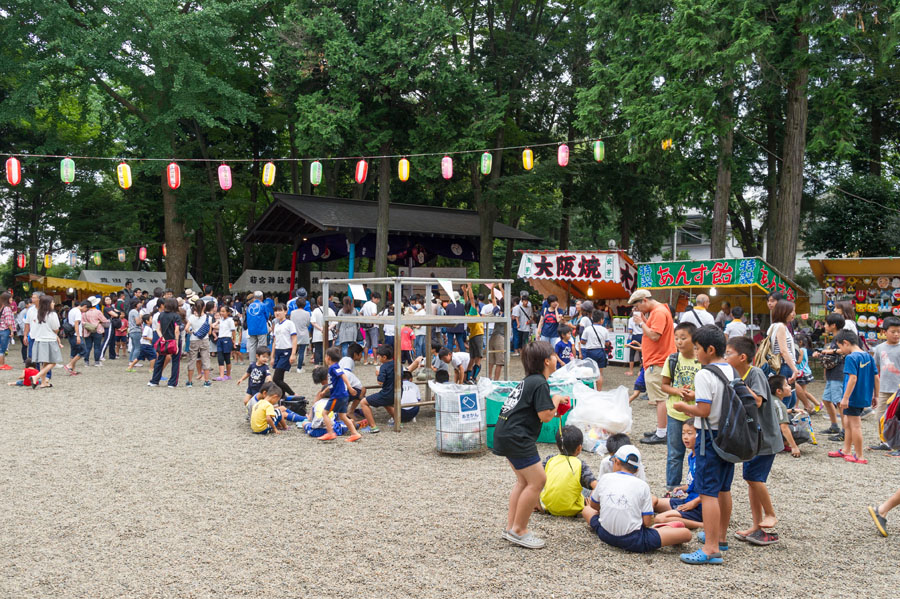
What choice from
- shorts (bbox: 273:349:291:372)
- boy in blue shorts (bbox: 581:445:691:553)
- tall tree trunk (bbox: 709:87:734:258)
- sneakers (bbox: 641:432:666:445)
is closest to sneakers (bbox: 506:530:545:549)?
boy in blue shorts (bbox: 581:445:691:553)

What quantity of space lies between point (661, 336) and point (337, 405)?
3908mm

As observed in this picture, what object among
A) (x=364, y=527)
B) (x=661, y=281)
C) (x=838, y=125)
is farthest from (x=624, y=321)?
(x=364, y=527)

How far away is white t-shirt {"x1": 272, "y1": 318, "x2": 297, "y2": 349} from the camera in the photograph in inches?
410

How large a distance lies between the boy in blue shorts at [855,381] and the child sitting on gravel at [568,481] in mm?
3245

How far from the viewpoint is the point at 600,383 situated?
9.16 metres

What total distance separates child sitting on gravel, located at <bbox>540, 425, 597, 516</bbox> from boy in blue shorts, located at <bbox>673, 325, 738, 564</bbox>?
40.6 inches

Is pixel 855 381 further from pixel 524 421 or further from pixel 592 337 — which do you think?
pixel 592 337

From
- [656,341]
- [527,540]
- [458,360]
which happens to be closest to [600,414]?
[656,341]

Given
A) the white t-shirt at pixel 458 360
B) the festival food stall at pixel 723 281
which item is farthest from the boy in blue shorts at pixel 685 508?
the festival food stall at pixel 723 281

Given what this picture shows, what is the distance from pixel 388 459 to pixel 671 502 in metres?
3.03

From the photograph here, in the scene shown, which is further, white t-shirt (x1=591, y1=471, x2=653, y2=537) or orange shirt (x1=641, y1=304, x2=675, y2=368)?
orange shirt (x1=641, y1=304, x2=675, y2=368)

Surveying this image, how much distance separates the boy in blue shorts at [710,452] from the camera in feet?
13.3

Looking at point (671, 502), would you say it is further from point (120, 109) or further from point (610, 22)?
point (120, 109)

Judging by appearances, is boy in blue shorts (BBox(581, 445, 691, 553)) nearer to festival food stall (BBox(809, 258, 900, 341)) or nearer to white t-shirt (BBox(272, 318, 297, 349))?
white t-shirt (BBox(272, 318, 297, 349))
